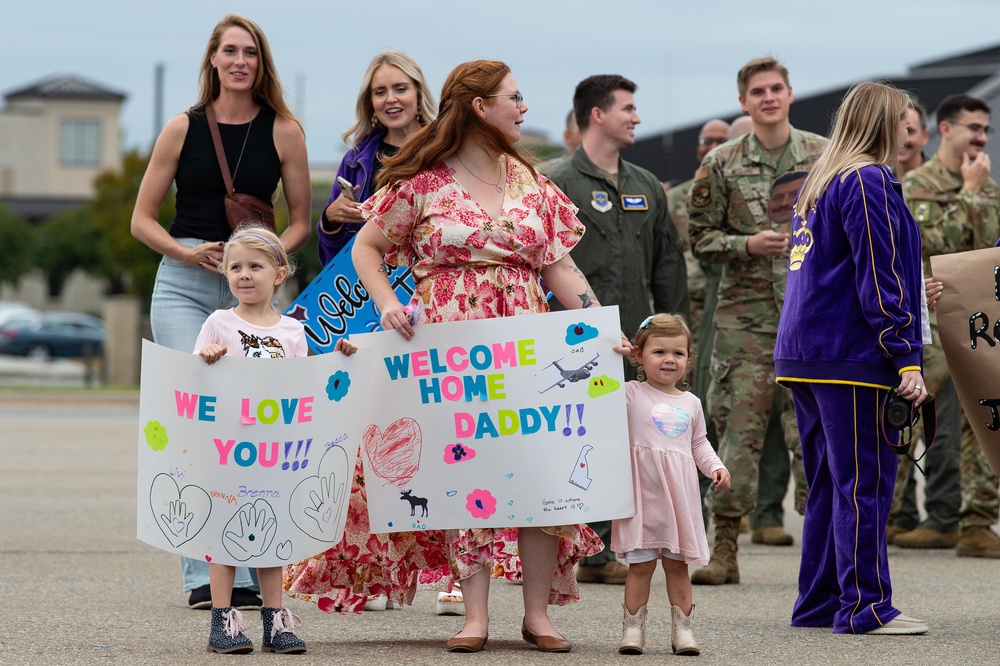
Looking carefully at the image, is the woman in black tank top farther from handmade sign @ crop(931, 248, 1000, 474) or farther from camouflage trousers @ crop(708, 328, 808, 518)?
handmade sign @ crop(931, 248, 1000, 474)

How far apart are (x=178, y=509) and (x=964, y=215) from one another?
4.99m

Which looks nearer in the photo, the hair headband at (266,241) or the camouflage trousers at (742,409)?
the hair headband at (266,241)

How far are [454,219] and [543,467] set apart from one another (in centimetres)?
91

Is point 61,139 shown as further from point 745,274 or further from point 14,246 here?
point 745,274

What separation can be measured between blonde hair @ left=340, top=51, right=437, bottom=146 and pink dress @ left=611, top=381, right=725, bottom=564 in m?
2.05

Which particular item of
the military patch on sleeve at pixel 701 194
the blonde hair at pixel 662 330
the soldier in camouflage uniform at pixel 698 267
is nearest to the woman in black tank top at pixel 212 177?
the blonde hair at pixel 662 330

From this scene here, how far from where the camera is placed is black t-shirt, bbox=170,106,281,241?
654cm

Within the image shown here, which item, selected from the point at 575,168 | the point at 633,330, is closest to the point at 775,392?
the point at 633,330

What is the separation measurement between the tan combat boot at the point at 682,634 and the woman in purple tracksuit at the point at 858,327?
2.49ft

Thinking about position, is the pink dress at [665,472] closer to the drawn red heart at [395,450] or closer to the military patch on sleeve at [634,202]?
the drawn red heart at [395,450]

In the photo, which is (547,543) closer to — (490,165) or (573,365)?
(573,365)

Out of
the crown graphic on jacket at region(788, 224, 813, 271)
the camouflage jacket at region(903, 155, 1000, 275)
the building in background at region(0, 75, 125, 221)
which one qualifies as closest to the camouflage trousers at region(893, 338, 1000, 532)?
the camouflage jacket at region(903, 155, 1000, 275)

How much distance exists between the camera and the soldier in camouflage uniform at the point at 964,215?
27.9ft

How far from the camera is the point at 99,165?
77375mm
